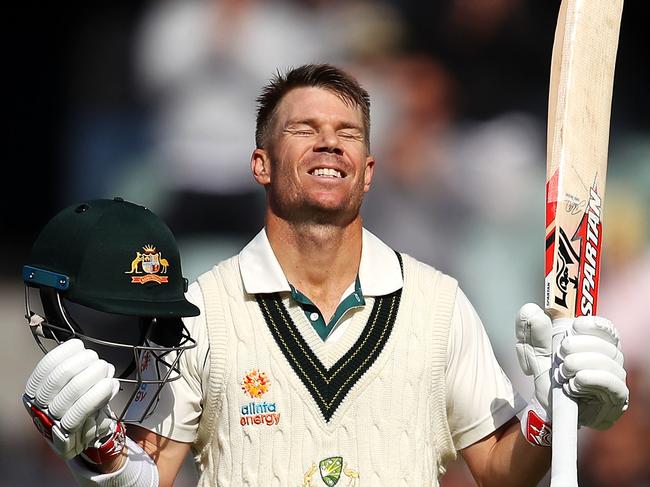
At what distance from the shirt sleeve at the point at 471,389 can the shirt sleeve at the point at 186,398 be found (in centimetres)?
54

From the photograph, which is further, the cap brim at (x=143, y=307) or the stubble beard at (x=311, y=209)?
the stubble beard at (x=311, y=209)

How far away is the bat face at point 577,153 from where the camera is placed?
8.74ft

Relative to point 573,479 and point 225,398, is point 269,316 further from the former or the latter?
point 573,479

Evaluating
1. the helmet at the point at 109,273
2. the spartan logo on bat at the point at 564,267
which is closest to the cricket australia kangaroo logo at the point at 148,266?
the helmet at the point at 109,273

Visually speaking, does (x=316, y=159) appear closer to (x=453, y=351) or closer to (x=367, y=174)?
(x=367, y=174)

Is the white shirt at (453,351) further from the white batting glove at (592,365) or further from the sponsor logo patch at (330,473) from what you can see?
the white batting glove at (592,365)

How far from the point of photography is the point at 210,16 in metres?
4.22

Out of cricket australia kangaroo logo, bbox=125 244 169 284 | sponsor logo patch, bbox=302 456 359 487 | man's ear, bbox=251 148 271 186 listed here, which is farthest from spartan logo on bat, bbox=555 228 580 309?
cricket australia kangaroo logo, bbox=125 244 169 284

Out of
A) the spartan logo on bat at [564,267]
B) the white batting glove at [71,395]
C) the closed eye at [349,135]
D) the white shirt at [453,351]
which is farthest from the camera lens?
the closed eye at [349,135]

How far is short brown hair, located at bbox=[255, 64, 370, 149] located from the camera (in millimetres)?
2926

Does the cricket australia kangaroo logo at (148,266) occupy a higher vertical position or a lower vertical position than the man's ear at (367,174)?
lower

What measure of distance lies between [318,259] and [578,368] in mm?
693

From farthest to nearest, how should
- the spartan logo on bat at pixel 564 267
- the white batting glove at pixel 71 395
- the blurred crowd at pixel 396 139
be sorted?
the blurred crowd at pixel 396 139 → the spartan logo on bat at pixel 564 267 → the white batting glove at pixel 71 395

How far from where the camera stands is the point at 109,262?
97.4 inches
